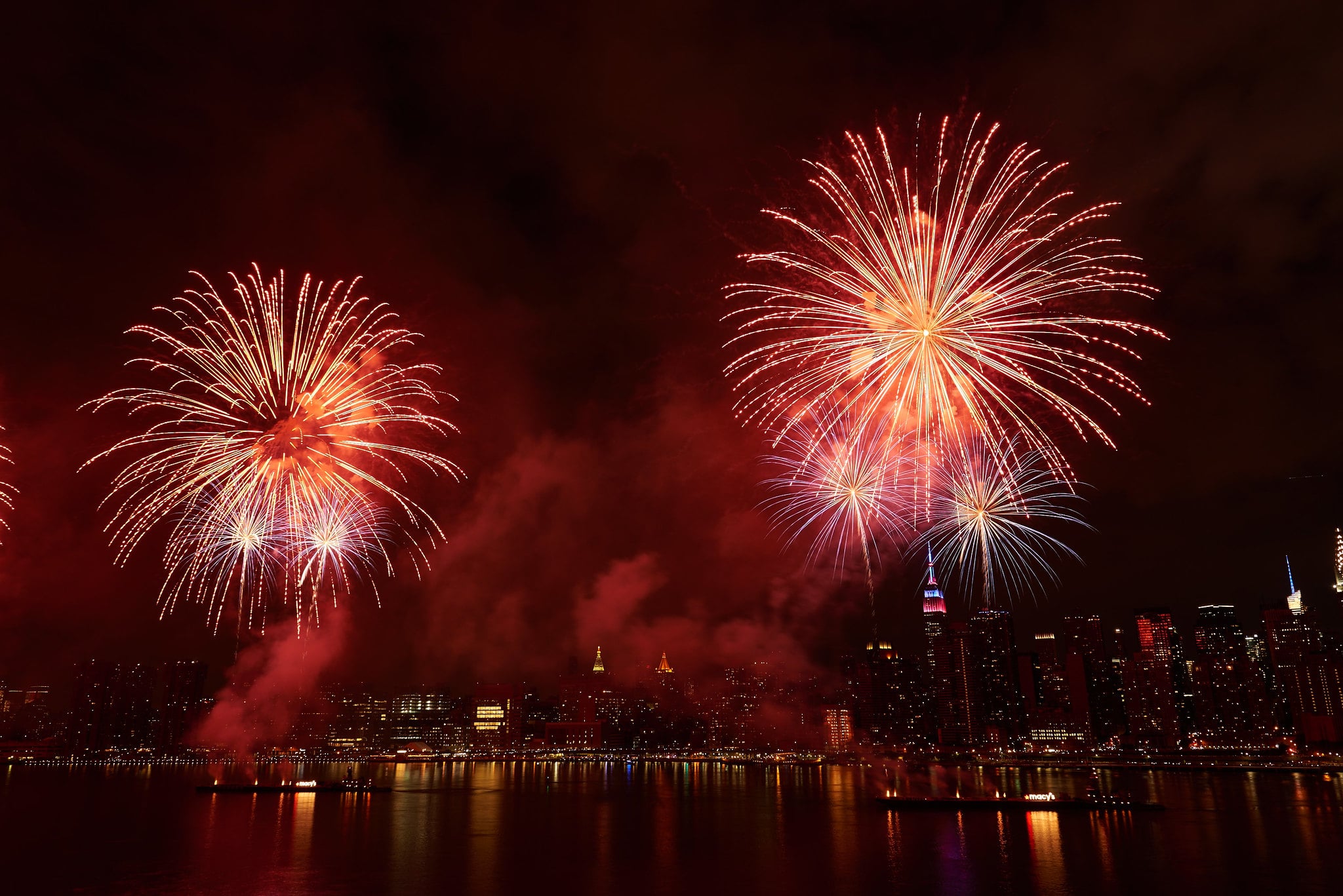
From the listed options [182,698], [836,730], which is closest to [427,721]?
[182,698]

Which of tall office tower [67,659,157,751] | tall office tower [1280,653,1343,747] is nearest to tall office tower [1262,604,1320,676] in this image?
tall office tower [1280,653,1343,747]

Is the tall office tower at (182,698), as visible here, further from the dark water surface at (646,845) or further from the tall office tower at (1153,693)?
the tall office tower at (1153,693)

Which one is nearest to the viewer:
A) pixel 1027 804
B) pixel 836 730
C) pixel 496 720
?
pixel 1027 804

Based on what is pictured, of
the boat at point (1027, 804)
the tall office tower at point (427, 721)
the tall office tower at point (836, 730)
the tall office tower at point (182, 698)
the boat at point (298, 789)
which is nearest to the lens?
the boat at point (1027, 804)

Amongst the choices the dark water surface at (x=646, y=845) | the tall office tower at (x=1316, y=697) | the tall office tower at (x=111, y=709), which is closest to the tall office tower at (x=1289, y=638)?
the tall office tower at (x=1316, y=697)

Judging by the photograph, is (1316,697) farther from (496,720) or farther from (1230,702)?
(496,720)

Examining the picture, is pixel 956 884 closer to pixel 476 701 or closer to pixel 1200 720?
pixel 1200 720
